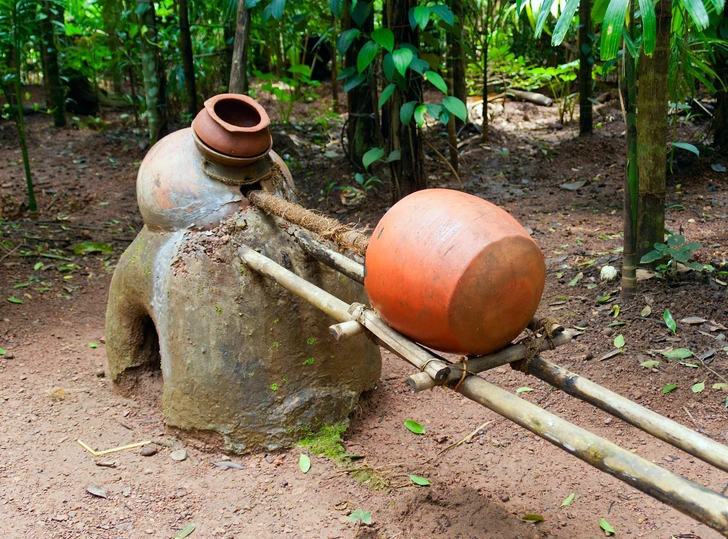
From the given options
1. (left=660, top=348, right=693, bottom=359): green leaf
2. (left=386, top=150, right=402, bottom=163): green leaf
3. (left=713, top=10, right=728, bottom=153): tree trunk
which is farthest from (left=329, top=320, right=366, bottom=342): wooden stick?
(left=713, top=10, right=728, bottom=153): tree trunk

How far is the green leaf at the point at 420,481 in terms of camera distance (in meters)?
2.83

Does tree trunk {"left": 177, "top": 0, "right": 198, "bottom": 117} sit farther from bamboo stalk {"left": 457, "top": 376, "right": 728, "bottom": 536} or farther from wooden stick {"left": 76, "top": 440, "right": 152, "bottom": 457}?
bamboo stalk {"left": 457, "top": 376, "right": 728, "bottom": 536}

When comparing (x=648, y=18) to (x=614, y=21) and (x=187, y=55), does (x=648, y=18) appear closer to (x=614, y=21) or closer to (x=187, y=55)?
(x=614, y=21)

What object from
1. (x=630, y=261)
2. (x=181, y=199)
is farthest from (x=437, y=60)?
(x=181, y=199)

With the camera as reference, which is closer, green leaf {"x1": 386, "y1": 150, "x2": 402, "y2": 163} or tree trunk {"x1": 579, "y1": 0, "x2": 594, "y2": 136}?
green leaf {"x1": 386, "y1": 150, "x2": 402, "y2": 163}

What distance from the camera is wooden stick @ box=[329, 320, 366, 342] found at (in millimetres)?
2227

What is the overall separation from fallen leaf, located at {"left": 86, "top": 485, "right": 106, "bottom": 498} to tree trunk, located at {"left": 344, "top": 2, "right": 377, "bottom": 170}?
13.0 feet

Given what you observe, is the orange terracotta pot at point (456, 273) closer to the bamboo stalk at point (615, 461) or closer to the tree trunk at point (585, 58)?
the bamboo stalk at point (615, 461)

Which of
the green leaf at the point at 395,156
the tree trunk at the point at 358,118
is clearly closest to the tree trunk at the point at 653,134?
the green leaf at the point at 395,156

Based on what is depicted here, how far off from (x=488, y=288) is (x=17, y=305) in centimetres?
373

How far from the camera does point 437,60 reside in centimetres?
558

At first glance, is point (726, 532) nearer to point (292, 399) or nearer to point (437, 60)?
point (292, 399)

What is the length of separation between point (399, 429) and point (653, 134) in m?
2.06

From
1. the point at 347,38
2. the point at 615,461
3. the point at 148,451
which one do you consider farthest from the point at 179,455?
the point at 347,38
